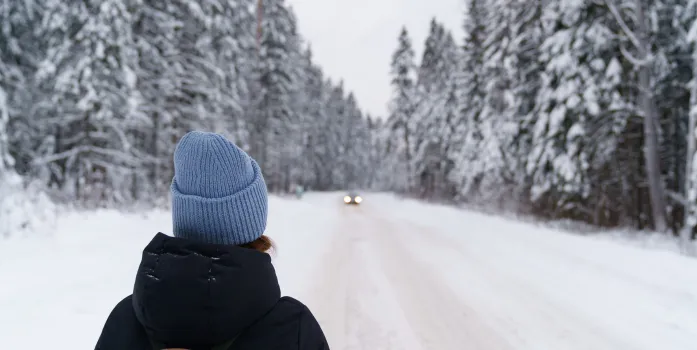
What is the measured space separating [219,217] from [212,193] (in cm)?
8

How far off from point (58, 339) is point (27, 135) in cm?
1456

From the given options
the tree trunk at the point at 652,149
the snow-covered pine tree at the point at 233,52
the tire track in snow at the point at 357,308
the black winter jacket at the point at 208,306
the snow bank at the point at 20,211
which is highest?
the snow-covered pine tree at the point at 233,52

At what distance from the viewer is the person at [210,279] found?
1.24m

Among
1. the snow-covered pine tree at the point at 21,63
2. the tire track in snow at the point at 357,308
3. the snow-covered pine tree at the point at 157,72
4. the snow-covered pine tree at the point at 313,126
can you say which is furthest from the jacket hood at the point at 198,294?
the snow-covered pine tree at the point at 313,126

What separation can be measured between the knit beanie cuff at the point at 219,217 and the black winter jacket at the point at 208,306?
10 centimetres

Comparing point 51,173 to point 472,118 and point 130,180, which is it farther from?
point 472,118

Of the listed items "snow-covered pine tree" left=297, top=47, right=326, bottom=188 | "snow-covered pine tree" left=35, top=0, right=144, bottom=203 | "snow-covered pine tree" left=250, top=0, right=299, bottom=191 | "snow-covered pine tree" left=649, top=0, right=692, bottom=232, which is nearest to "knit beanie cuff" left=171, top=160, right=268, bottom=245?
"snow-covered pine tree" left=35, top=0, right=144, bottom=203

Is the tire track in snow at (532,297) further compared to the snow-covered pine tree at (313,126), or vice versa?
the snow-covered pine tree at (313,126)

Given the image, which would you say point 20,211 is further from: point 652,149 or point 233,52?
point 233,52

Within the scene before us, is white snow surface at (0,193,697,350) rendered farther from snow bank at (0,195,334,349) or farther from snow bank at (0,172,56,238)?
snow bank at (0,172,56,238)

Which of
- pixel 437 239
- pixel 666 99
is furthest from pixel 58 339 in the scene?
pixel 666 99

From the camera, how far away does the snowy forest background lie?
13625 mm

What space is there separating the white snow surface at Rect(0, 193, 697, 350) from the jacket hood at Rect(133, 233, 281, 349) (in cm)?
402

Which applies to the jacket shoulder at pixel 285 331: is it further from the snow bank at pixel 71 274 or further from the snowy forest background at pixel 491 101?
the snowy forest background at pixel 491 101
